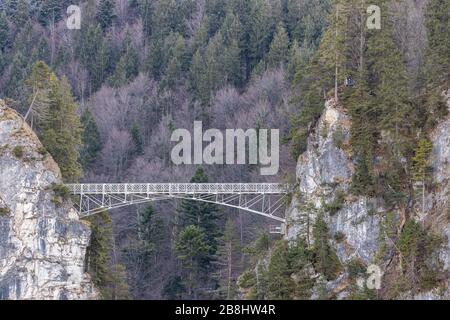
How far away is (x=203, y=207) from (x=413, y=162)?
18.4m

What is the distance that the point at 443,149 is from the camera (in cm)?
6462

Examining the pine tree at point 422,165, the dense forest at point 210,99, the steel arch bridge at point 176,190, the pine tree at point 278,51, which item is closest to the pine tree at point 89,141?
the dense forest at point 210,99

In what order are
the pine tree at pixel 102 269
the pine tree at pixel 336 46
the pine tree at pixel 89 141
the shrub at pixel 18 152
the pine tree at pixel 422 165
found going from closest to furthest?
the pine tree at pixel 422 165 < the shrub at pixel 18 152 < the pine tree at pixel 336 46 < the pine tree at pixel 102 269 < the pine tree at pixel 89 141

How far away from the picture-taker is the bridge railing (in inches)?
2734

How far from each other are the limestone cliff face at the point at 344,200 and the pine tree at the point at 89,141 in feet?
79.3

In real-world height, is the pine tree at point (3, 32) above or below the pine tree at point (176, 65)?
above

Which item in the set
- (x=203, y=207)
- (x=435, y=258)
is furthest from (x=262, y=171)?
(x=435, y=258)

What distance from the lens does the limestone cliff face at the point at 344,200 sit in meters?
64.0

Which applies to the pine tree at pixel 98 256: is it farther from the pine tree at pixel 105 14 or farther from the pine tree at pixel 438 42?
the pine tree at pixel 105 14

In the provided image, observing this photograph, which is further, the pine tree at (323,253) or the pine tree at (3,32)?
the pine tree at (3,32)

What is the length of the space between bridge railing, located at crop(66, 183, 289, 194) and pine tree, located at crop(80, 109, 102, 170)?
1985cm

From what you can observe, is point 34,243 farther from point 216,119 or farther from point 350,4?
point 216,119
